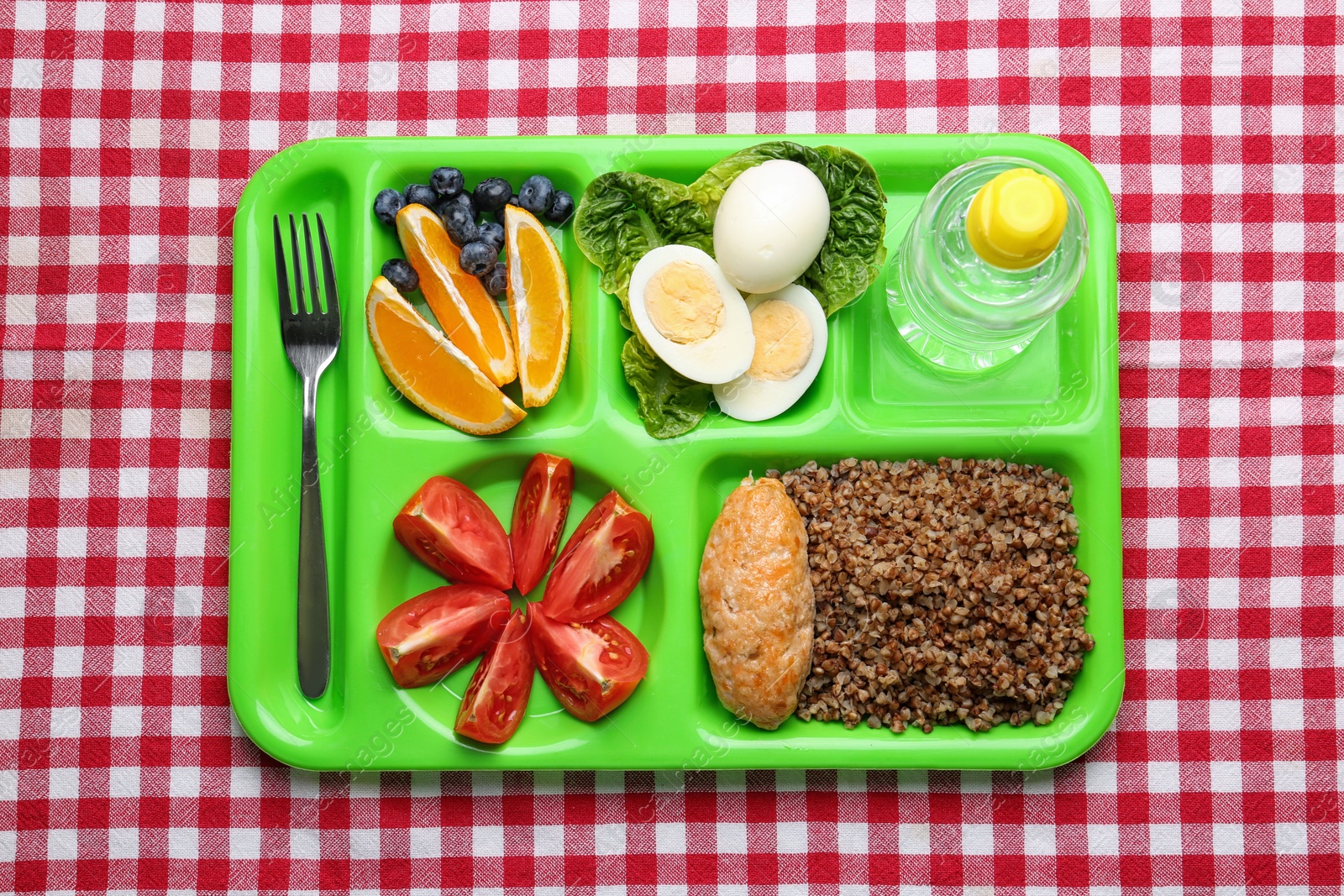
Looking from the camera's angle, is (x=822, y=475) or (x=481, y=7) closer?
(x=822, y=475)

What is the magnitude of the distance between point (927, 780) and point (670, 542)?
74 cm

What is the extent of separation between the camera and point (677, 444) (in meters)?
1.88

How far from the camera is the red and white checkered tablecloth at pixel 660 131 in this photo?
198 cm

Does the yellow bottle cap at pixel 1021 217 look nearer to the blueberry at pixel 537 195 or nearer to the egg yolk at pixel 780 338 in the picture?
the egg yolk at pixel 780 338

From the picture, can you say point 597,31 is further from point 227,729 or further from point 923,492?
point 227,729

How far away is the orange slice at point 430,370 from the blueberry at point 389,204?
13 centimetres

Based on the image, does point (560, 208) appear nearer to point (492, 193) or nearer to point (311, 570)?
point (492, 193)

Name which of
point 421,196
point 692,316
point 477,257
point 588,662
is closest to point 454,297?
point 477,257

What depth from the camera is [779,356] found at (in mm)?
1842

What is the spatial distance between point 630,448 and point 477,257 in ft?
1.57

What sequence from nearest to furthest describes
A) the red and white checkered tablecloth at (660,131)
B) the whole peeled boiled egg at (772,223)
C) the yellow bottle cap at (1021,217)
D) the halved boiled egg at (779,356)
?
the yellow bottle cap at (1021,217), the whole peeled boiled egg at (772,223), the halved boiled egg at (779,356), the red and white checkered tablecloth at (660,131)

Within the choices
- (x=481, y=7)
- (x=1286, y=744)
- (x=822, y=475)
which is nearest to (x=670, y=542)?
(x=822, y=475)

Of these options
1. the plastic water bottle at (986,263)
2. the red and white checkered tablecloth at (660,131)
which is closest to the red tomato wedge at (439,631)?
the red and white checkered tablecloth at (660,131)

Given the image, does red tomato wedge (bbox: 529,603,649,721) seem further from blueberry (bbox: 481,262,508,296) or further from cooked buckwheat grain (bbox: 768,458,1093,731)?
blueberry (bbox: 481,262,508,296)
